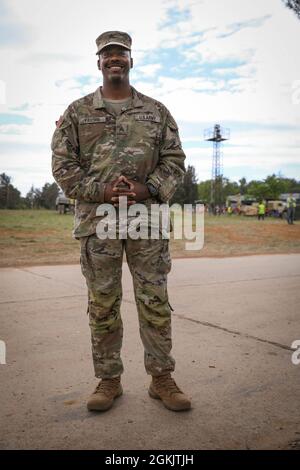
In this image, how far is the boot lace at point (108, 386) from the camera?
2585mm

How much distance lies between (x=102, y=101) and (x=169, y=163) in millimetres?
526

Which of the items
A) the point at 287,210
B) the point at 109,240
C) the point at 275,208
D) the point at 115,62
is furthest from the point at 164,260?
the point at 275,208

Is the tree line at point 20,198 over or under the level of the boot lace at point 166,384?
over

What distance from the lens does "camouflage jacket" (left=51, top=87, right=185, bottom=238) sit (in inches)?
104

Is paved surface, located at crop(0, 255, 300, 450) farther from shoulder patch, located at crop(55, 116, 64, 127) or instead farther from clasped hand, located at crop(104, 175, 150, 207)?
shoulder patch, located at crop(55, 116, 64, 127)

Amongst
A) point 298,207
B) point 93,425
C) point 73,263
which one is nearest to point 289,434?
point 93,425

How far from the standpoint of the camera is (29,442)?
214 cm

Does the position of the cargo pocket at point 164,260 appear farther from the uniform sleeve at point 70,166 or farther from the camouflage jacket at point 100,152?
the uniform sleeve at point 70,166

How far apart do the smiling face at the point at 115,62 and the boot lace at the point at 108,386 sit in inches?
67.5

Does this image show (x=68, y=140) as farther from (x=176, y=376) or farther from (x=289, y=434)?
(x=289, y=434)

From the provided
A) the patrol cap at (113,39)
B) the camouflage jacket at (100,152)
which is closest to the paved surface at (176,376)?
the camouflage jacket at (100,152)

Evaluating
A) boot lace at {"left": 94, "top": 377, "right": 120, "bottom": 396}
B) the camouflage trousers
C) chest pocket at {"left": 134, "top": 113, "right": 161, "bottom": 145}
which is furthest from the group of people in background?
boot lace at {"left": 94, "top": 377, "right": 120, "bottom": 396}

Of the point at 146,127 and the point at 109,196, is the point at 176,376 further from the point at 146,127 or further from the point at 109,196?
the point at 146,127
